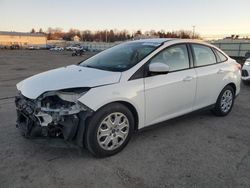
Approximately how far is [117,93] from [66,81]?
2.25 ft

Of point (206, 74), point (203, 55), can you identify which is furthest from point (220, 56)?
point (206, 74)

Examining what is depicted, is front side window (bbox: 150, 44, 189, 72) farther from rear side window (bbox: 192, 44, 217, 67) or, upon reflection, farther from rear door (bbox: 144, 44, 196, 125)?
rear side window (bbox: 192, 44, 217, 67)

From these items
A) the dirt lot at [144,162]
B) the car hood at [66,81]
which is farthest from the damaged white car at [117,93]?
the dirt lot at [144,162]

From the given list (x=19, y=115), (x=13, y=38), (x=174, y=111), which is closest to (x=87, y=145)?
(x=19, y=115)

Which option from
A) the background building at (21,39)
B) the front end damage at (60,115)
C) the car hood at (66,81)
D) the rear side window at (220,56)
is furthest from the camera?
the background building at (21,39)

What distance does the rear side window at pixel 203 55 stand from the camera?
15.3 feet

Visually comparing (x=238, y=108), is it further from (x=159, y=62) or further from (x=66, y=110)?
(x=66, y=110)

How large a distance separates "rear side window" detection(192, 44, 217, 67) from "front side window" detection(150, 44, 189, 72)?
280 mm

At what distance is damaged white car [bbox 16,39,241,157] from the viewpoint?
3268 millimetres

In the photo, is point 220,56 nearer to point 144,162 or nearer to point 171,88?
point 171,88

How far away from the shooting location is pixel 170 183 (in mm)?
2943

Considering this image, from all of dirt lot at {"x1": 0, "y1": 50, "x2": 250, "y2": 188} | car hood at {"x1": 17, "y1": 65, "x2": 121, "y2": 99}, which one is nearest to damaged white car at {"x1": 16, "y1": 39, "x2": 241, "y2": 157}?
car hood at {"x1": 17, "y1": 65, "x2": 121, "y2": 99}

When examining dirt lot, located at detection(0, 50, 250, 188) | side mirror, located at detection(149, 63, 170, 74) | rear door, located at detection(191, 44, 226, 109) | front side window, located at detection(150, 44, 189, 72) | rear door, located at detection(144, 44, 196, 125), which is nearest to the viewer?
dirt lot, located at detection(0, 50, 250, 188)

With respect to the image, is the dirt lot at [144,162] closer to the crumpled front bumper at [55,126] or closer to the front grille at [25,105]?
the crumpled front bumper at [55,126]
